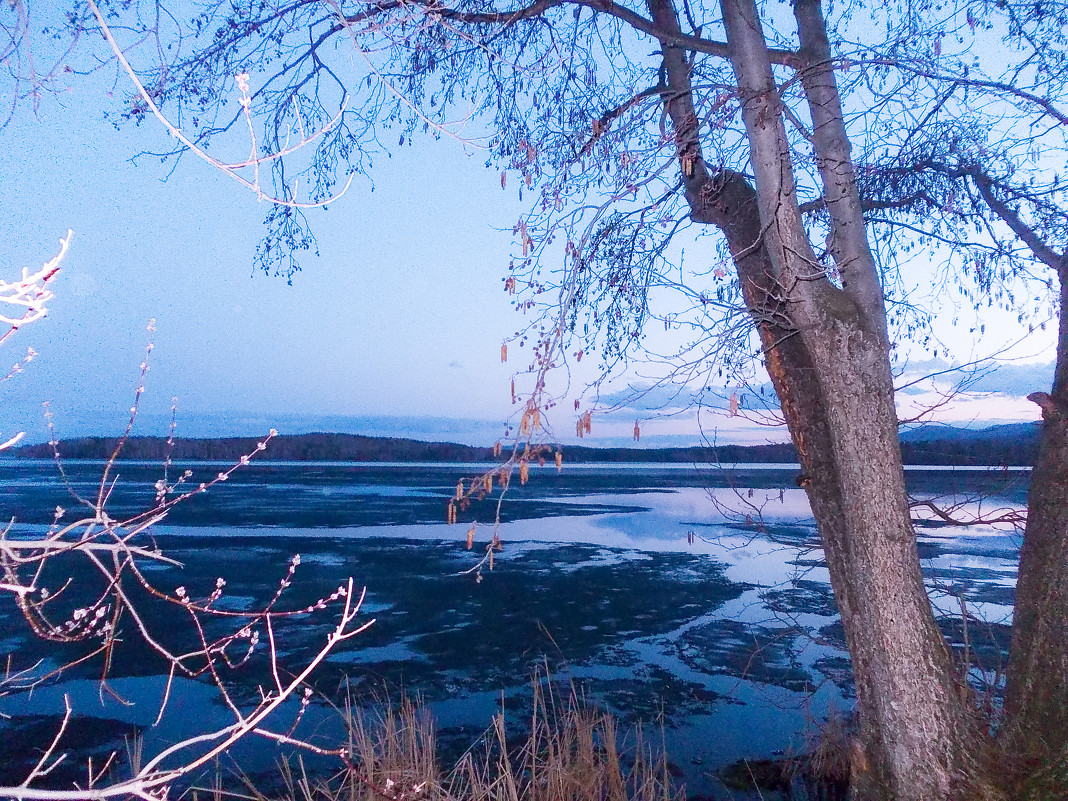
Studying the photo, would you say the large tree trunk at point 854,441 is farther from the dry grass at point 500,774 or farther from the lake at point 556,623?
the dry grass at point 500,774

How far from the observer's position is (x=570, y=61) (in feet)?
22.2

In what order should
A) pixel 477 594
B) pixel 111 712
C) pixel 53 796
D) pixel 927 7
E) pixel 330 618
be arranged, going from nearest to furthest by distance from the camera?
pixel 53 796, pixel 927 7, pixel 111 712, pixel 330 618, pixel 477 594

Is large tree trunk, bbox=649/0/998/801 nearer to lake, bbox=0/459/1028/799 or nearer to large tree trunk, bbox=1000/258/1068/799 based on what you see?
large tree trunk, bbox=1000/258/1068/799

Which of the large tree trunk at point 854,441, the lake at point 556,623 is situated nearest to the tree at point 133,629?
the lake at point 556,623

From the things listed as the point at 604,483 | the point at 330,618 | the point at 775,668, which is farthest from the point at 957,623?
the point at 604,483

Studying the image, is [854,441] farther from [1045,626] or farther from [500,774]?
[500,774]

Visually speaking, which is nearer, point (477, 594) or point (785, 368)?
point (785, 368)

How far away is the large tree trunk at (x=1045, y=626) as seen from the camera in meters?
4.38

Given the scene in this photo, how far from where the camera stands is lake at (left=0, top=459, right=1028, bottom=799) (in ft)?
24.8

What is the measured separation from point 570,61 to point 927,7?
2.82 m

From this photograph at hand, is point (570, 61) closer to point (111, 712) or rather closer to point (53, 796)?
point (53, 796)

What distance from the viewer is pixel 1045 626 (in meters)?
4.64

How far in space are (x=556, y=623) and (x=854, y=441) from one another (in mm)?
7234

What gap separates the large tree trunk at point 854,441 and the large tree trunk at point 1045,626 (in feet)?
0.81
